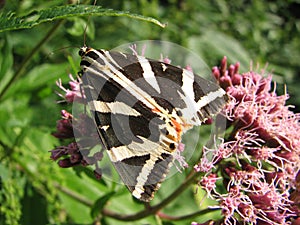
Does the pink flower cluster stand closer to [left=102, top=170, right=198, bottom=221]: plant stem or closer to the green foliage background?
[left=102, top=170, right=198, bottom=221]: plant stem

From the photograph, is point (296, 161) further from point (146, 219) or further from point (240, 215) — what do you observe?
point (146, 219)

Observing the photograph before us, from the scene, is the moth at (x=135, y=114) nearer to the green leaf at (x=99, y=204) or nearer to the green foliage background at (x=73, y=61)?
the green foliage background at (x=73, y=61)

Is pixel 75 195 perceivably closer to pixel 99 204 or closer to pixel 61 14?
pixel 99 204

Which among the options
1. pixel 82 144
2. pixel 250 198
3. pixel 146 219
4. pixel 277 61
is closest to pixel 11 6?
pixel 82 144

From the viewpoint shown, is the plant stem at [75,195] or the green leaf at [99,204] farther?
the plant stem at [75,195]

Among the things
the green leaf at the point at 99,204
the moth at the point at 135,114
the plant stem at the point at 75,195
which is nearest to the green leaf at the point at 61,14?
the moth at the point at 135,114

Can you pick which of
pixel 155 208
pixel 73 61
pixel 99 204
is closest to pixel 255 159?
pixel 155 208
